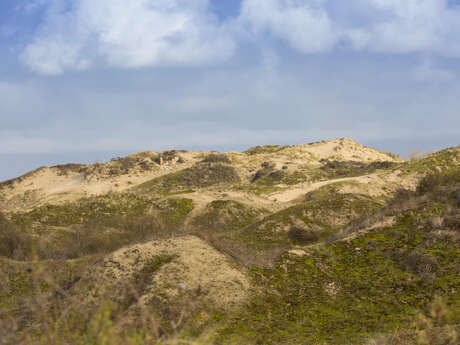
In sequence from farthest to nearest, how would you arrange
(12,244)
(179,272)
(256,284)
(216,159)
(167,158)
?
1. (167,158)
2. (216,159)
3. (12,244)
4. (256,284)
5. (179,272)

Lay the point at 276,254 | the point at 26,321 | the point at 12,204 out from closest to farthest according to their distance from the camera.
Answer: the point at 26,321, the point at 276,254, the point at 12,204

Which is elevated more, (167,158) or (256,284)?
(167,158)

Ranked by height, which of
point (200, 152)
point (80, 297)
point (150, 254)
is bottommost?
point (80, 297)

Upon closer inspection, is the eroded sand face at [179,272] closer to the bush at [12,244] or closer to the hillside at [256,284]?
the hillside at [256,284]

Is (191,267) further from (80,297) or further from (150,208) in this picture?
(150,208)

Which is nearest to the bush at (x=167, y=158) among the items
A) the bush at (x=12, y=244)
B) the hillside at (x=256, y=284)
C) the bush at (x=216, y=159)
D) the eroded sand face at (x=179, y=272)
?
the bush at (x=216, y=159)

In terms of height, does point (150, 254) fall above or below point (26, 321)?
above

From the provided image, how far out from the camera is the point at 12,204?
224ft

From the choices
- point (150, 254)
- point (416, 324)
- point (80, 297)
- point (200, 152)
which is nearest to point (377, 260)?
point (416, 324)

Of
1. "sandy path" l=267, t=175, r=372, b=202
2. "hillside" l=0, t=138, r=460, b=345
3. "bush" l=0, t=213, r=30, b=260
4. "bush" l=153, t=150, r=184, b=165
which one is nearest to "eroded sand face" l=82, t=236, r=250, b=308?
"hillside" l=0, t=138, r=460, b=345

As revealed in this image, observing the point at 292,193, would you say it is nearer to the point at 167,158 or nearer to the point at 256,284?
the point at 256,284

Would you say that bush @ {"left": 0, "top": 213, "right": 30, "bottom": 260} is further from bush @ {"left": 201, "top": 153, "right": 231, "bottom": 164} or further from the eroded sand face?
bush @ {"left": 201, "top": 153, "right": 231, "bottom": 164}

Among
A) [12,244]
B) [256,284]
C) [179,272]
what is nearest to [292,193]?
[12,244]

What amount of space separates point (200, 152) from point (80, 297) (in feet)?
282
